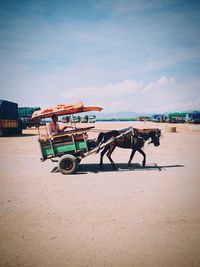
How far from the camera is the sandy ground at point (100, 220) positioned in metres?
3.73

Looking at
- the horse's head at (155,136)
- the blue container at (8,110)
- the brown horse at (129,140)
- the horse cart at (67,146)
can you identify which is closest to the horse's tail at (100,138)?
the brown horse at (129,140)

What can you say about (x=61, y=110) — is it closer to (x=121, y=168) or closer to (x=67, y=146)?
(x=67, y=146)

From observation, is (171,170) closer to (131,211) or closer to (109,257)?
(131,211)

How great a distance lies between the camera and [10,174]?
9.00 meters

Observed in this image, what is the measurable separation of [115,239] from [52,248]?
1.23 metres

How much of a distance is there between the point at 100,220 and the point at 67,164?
14.2ft

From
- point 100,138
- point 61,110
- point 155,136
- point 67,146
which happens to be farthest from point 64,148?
point 155,136

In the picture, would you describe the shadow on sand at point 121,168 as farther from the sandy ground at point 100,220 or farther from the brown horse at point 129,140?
the sandy ground at point 100,220

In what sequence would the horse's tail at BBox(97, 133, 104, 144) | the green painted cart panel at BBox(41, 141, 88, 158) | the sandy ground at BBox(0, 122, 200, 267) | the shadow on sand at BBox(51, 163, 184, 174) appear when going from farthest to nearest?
1. the horse's tail at BBox(97, 133, 104, 144)
2. the shadow on sand at BBox(51, 163, 184, 174)
3. the green painted cart panel at BBox(41, 141, 88, 158)
4. the sandy ground at BBox(0, 122, 200, 267)

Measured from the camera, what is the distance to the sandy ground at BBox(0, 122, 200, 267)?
3.73 m

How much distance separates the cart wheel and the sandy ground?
0.35 m

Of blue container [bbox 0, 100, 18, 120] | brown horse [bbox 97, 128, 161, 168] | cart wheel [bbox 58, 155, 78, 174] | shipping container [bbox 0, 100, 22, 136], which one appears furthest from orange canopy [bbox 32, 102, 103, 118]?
blue container [bbox 0, 100, 18, 120]

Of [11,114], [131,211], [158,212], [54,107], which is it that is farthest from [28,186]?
[11,114]

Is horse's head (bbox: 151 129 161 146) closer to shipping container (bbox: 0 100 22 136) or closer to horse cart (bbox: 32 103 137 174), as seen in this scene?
horse cart (bbox: 32 103 137 174)
